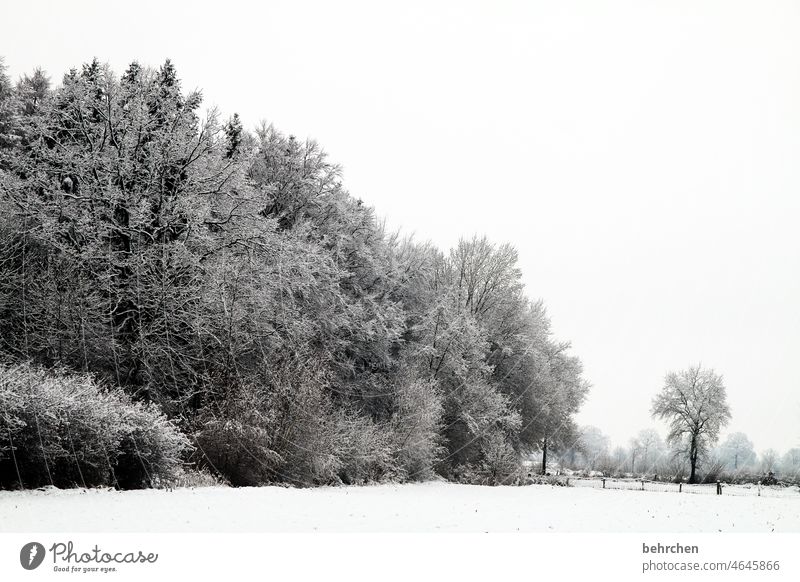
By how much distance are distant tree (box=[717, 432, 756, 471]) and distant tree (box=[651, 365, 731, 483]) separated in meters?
4.58

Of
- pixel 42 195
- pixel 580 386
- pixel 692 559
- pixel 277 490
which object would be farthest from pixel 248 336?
pixel 580 386

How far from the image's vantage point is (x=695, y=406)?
41.3 m

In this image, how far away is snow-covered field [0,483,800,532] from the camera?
10977mm

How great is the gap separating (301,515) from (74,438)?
521 centimetres

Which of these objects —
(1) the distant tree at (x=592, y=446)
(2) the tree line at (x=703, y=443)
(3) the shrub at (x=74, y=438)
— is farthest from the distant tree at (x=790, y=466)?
(3) the shrub at (x=74, y=438)

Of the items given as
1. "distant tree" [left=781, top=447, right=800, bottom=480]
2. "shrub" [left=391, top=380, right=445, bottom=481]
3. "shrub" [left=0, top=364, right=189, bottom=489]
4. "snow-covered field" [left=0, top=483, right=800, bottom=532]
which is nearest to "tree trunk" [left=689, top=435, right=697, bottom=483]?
"distant tree" [left=781, top=447, right=800, bottom=480]

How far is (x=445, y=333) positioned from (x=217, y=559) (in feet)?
88.1

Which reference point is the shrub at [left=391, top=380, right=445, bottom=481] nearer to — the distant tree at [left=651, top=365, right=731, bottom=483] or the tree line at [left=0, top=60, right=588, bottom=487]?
the tree line at [left=0, top=60, right=588, bottom=487]

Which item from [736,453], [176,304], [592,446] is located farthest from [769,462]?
[176,304]

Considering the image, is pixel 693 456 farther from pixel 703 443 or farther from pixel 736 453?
pixel 736 453

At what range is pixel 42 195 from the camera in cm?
2355

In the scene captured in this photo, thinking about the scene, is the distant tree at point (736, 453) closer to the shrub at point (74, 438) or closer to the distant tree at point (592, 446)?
the distant tree at point (592, 446)

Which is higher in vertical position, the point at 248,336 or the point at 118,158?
the point at 118,158

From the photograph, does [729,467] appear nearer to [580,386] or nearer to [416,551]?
[580,386]
